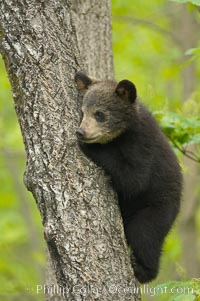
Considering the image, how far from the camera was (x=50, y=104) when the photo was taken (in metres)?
4.34

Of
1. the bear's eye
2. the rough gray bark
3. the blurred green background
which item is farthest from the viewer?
the blurred green background

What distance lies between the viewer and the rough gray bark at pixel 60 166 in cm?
421

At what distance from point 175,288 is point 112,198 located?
1030 mm

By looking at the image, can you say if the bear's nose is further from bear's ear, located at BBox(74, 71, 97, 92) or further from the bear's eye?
the bear's eye

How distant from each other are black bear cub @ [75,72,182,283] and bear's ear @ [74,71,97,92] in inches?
0.5

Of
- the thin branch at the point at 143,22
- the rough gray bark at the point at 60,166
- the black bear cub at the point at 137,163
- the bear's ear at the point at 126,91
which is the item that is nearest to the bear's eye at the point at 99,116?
the black bear cub at the point at 137,163

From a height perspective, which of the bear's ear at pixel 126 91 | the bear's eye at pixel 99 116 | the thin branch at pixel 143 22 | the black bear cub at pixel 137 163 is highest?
the thin branch at pixel 143 22

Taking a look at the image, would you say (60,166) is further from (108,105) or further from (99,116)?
(108,105)

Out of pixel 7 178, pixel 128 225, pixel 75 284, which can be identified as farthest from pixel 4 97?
pixel 75 284

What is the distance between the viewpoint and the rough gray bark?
421 cm

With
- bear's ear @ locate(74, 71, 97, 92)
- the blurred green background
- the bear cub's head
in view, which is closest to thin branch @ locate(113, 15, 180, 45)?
the blurred green background

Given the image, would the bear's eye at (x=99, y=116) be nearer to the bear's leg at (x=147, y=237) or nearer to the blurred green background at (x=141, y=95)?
the bear's leg at (x=147, y=237)

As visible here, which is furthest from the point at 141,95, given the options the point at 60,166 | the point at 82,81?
the point at 60,166

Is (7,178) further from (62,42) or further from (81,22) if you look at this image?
(62,42)
